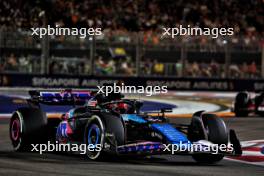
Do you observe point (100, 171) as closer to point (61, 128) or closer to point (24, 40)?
point (61, 128)

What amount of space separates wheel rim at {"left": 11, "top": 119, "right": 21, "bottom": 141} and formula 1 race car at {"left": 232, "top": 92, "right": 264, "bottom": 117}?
9971mm

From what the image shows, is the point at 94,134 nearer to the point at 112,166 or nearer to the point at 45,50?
the point at 112,166

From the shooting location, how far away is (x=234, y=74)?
30391 mm

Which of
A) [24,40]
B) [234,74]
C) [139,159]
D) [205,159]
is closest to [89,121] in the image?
[139,159]

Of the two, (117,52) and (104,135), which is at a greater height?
(117,52)

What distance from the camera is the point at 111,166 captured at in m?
9.59

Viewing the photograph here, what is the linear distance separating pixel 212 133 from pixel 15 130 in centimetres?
328

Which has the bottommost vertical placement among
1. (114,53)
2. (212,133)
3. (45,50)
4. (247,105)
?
(247,105)

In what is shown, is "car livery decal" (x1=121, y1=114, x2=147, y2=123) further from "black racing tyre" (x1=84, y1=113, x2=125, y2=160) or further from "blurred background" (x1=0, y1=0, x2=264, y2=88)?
"blurred background" (x1=0, y1=0, x2=264, y2=88)

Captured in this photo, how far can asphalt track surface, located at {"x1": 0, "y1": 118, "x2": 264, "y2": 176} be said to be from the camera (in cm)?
905

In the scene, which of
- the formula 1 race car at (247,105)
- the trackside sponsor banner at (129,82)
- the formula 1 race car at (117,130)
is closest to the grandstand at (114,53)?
the trackside sponsor banner at (129,82)

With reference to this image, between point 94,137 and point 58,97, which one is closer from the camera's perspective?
point 94,137

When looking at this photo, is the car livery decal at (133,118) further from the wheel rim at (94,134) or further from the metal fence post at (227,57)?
the metal fence post at (227,57)

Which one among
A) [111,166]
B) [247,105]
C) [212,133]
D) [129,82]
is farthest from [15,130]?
[129,82]
